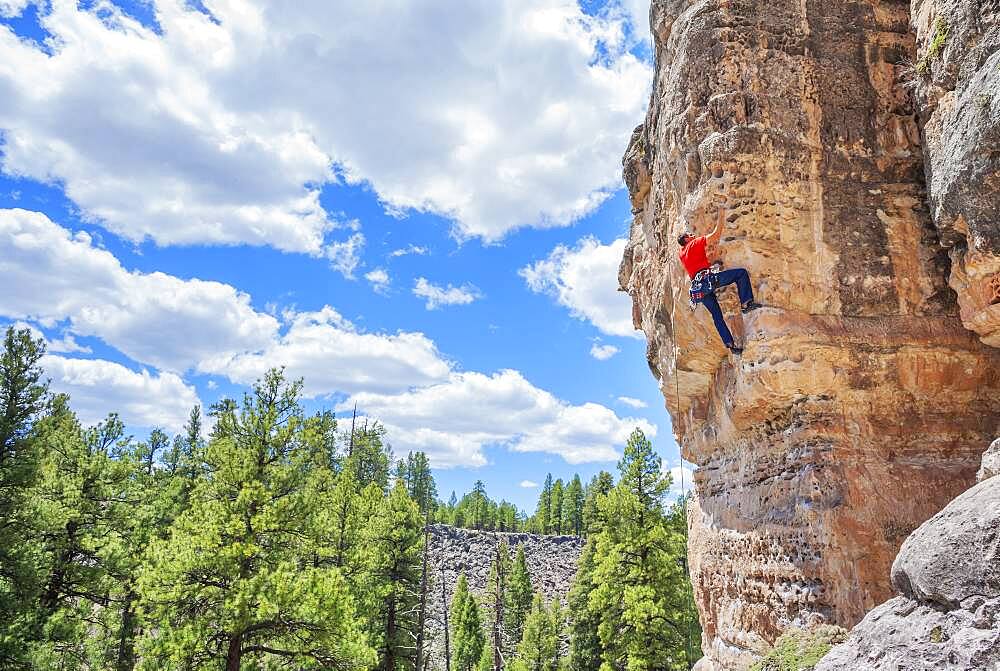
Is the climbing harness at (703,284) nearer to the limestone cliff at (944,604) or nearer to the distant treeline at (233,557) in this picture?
the limestone cliff at (944,604)

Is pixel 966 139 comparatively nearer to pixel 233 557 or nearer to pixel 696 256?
pixel 696 256

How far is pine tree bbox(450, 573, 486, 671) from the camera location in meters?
45.8

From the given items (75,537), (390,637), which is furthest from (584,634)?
(75,537)

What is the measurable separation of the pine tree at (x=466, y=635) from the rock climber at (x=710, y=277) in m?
43.3

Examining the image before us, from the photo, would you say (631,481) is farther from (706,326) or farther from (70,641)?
(70,641)

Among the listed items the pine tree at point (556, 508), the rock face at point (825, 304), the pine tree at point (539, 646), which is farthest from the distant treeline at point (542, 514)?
the rock face at point (825, 304)

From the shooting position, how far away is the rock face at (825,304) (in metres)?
8.46

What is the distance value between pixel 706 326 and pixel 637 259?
3.14m

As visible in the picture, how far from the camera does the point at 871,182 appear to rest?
906cm

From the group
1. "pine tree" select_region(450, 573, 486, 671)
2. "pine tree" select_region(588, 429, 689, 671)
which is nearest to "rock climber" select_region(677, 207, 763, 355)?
"pine tree" select_region(588, 429, 689, 671)

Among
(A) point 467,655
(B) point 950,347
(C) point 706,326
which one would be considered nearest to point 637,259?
(C) point 706,326

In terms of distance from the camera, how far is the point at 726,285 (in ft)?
30.7

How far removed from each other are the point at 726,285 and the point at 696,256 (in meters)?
0.69

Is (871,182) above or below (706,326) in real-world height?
above
